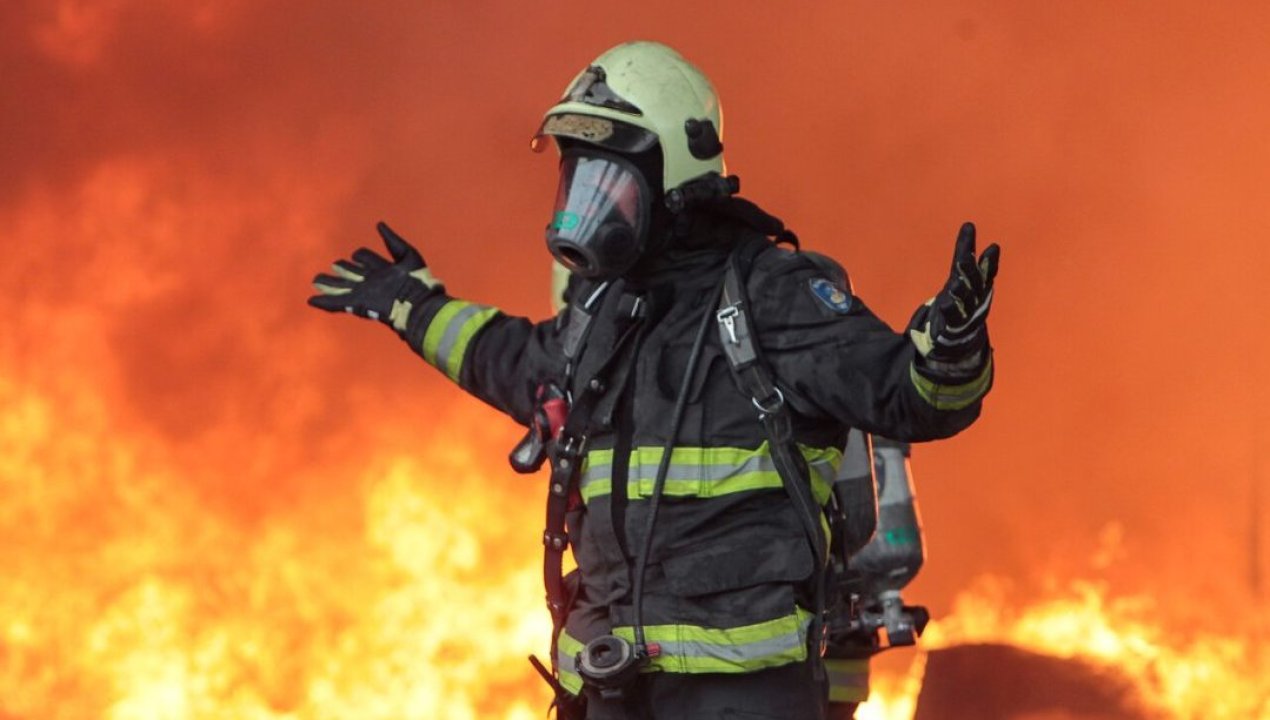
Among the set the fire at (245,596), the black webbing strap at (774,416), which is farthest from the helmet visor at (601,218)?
the fire at (245,596)

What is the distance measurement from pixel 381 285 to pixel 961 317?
170 cm

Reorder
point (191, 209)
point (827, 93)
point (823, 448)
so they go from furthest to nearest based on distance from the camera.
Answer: point (827, 93) → point (191, 209) → point (823, 448)

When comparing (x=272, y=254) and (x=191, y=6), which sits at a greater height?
(x=191, y=6)

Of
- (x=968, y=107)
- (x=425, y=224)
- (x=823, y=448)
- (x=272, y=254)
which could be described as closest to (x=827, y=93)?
(x=968, y=107)

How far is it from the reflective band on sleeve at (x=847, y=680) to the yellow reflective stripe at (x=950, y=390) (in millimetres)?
1998

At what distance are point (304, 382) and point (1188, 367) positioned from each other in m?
3.78

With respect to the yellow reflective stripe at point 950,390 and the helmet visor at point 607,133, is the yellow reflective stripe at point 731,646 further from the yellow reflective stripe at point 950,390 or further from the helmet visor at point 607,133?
the helmet visor at point 607,133

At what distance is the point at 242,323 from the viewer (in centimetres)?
842

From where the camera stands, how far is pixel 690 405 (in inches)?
189

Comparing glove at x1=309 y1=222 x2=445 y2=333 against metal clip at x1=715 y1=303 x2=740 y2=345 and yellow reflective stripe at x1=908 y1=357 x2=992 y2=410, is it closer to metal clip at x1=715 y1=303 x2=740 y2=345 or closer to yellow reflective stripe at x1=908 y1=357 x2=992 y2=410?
metal clip at x1=715 y1=303 x2=740 y2=345

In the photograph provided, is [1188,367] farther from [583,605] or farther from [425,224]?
[583,605]

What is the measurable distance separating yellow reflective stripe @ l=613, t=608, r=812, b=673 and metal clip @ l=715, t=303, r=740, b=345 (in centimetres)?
63

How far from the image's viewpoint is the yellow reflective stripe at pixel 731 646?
15.4 feet

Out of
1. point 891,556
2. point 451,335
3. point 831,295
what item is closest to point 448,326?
point 451,335
